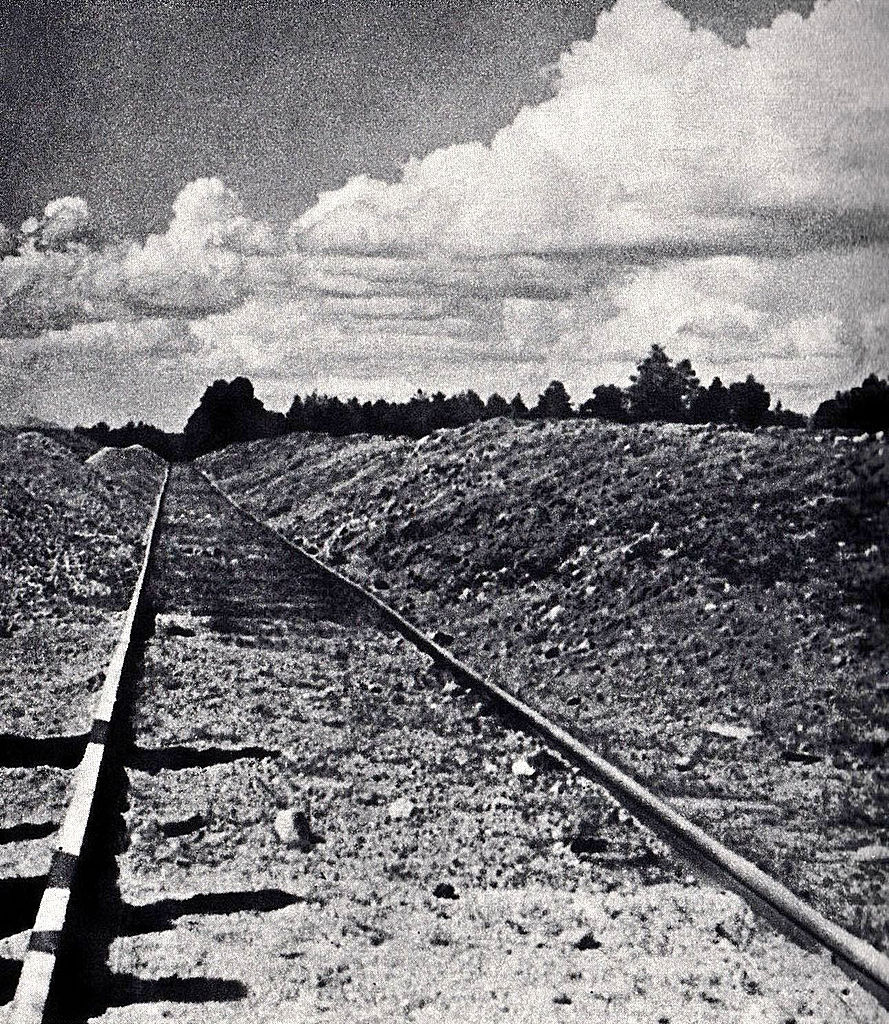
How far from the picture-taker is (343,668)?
33.3ft

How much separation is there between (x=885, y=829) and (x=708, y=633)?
483 cm

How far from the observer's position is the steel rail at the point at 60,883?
3.53 m

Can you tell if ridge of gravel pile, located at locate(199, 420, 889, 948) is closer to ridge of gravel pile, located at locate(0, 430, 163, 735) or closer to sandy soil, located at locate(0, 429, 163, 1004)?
sandy soil, located at locate(0, 429, 163, 1004)

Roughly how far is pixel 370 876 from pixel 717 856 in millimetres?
1519

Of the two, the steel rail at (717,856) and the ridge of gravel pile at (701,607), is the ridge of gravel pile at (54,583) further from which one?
the ridge of gravel pile at (701,607)

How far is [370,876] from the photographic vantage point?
5.11 meters

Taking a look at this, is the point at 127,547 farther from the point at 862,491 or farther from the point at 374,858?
the point at 374,858

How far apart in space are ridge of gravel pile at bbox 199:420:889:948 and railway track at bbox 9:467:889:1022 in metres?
0.46

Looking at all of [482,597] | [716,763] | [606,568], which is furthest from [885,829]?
[482,597]

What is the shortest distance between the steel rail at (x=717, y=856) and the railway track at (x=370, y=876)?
0.01m

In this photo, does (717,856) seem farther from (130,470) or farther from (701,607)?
(130,470)

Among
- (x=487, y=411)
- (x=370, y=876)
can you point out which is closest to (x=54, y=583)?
(x=370, y=876)

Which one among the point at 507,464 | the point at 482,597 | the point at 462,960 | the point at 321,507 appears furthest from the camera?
the point at 321,507

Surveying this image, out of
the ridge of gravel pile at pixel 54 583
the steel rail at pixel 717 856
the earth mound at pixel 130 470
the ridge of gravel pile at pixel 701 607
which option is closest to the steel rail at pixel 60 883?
the ridge of gravel pile at pixel 54 583
